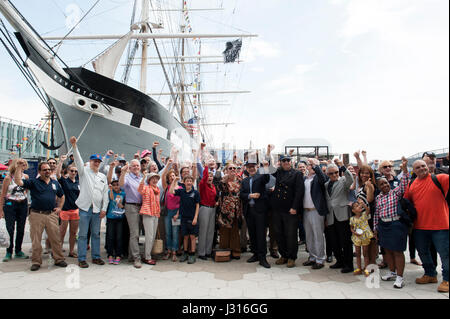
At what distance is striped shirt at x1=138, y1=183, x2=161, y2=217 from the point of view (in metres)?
4.72

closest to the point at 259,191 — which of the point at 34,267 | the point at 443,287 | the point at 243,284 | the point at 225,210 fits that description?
the point at 225,210

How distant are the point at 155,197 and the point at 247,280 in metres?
2.15

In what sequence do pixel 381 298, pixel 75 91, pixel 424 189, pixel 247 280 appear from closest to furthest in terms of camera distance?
pixel 381 298
pixel 424 189
pixel 247 280
pixel 75 91

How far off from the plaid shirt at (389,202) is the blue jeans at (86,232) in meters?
4.56

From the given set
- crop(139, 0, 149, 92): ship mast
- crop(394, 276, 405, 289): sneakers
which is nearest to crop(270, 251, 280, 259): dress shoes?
crop(394, 276, 405, 289): sneakers

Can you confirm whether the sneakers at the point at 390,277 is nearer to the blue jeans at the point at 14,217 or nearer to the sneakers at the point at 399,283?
the sneakers at the point at 399,283

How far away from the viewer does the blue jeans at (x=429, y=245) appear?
11.4ft

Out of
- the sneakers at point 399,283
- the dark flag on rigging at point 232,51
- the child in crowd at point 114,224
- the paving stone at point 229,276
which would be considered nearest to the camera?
the sneakers at point 399,283

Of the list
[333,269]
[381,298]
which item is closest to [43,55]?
[333,269]

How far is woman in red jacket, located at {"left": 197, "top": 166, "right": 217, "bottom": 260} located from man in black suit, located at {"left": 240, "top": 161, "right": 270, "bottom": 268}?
0.61 metres

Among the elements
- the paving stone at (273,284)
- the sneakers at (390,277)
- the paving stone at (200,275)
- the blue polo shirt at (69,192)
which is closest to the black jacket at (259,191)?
the paving stone at (273,284)

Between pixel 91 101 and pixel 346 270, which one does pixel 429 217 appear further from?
pixel 91 101

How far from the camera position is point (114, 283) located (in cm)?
375

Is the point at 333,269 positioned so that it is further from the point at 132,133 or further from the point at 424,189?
the point at 132,133
